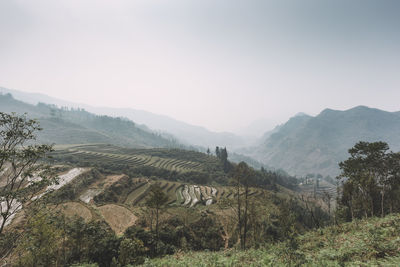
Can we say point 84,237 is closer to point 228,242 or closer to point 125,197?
point 228,242

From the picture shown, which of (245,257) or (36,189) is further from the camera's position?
(245,257)

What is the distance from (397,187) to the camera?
38594mm

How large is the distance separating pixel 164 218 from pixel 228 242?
48.0ft

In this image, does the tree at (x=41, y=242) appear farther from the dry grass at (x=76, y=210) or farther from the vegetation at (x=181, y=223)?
the dry grass at (x=76, y=210)

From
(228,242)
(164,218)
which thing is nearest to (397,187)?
(228,242)

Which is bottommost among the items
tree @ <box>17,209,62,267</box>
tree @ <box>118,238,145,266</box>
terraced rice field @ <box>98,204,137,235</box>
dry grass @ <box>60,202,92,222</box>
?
terraced rice field @ <box>98,204,137,235</box>

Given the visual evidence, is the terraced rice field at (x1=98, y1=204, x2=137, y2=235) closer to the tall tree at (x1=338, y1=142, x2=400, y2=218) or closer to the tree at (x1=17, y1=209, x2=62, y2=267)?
the tree at (x1=17, y1=209, x2=62, y2=267)

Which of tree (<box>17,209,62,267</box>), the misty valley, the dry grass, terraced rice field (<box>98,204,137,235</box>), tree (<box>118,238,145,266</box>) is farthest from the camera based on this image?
the dry grass

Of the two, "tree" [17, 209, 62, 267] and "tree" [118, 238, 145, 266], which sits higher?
"tree" [17, 209, 62, 267]

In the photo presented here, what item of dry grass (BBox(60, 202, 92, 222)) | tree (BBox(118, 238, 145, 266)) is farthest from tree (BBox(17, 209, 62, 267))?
dry grass (BBox(60, 202, 92, 222))

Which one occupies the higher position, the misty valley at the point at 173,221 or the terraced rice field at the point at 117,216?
the misty valley at the point at 173,221

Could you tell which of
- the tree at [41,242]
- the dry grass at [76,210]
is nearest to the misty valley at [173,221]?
the tree at [41,242]

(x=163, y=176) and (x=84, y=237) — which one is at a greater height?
(x=84, y=237)

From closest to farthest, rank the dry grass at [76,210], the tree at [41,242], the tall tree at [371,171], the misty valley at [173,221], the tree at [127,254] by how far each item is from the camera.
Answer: the misty valley at [173,221]
the tree at [41,242]
the tree at [127,254]
the tall tree at [371,171]
the dry grass at [76,210]
